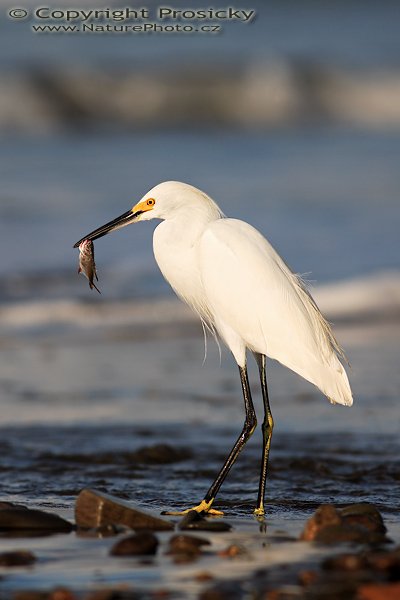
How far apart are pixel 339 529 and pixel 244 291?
149 cm

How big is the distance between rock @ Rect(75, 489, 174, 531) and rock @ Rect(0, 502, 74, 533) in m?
0.08

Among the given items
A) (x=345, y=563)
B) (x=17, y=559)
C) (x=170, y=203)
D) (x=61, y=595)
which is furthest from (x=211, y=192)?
(x=61, y=595)

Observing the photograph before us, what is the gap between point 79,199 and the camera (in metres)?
16.8

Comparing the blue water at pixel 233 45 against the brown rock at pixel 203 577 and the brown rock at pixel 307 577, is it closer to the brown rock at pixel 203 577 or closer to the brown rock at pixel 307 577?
the brown rock at pixel 203 577

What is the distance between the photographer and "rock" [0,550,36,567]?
4195 mm

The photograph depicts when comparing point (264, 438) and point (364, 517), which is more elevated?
point (264, 438)

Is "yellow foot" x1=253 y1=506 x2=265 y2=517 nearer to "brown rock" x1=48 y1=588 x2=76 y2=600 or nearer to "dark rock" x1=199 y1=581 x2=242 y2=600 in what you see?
"dark rock" x1=199 y1=581 x2=242 y2=600

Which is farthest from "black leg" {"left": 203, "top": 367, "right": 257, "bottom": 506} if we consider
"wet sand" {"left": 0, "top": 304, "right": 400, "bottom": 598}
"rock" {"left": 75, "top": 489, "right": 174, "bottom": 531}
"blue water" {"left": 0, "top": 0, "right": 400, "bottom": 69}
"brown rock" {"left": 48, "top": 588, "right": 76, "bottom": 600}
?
"blue water" {"left": 0, "top": 0, "right": 400, "bottom": 69}

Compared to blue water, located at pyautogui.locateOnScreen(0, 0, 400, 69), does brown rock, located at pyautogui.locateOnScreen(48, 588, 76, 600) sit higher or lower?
lower

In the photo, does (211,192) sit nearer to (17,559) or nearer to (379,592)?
(17,559)

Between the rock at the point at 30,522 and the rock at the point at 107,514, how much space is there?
81 mm

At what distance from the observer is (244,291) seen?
5.67 meters

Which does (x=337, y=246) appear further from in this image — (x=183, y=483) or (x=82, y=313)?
(x=183, y=483)

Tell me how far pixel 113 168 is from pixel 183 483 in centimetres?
1377
